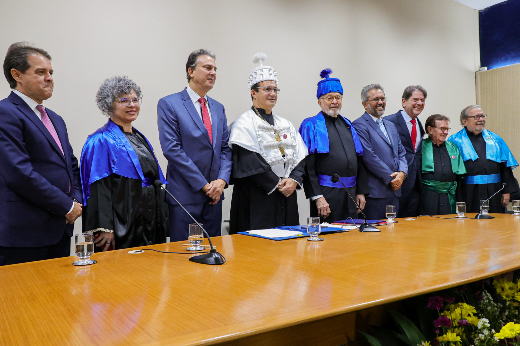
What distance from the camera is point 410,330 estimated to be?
123 centimetres

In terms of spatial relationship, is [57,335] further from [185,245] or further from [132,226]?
[132,226]

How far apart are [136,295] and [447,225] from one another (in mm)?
1999

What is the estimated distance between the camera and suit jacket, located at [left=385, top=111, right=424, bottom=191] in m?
4.05

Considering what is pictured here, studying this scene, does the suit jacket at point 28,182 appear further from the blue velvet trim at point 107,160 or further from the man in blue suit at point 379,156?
the man in blue suit at point 379,156

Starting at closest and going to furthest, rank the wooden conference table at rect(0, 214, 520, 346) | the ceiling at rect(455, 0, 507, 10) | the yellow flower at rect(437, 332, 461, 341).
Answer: the wooden conference table at rect(0, 214, 520, 346) → the yellow flower at rect(437, 332, 461, 341) → the ceiling at rect(455, 0, 507, 10)

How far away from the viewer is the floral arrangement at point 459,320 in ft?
3.90

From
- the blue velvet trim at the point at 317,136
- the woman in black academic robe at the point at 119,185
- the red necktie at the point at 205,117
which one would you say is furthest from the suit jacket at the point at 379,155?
the woman in black academic robe at the point at 119,185

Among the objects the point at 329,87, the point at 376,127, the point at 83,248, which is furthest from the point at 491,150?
the point at 83,248

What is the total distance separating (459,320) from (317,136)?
228 centimetres

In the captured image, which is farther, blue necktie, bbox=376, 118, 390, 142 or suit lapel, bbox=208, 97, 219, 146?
blue necktie, bbox=376, 118, 390, 142

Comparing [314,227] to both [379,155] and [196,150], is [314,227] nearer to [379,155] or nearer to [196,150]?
[196,150]

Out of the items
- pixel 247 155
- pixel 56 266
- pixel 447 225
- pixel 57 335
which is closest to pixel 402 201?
pixel 447 225

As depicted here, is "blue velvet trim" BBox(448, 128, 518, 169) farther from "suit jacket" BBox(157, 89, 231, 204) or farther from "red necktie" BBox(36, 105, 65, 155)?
"red necktie" BBox(36, 105, 65, 155)

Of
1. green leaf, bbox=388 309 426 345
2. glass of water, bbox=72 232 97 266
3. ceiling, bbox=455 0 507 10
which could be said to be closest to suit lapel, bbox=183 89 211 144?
glass of water, bbox=72 232 97 266
